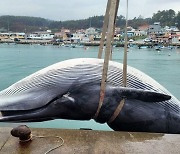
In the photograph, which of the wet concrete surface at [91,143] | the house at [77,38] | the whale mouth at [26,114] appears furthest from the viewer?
the house at [77,38]

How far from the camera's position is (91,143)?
15.2ft

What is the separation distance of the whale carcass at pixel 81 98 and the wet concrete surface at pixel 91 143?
11.1 inches

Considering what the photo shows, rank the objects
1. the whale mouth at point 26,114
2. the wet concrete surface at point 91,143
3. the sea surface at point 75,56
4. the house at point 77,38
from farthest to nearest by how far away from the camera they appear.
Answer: the house at point 77,38 < the sea surface at point 75,56 < the whale mouth at point 26,114 < the wet concrete surface at point 91,143

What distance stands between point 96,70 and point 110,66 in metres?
0.28

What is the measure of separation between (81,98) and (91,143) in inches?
29.9

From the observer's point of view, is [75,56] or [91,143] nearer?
[91,143]

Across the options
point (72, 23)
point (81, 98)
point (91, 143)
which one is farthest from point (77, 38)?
point (91, 143)

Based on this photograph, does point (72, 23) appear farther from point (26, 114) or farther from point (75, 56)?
point (26, 114)

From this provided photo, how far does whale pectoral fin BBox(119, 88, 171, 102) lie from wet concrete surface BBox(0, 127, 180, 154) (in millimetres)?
580

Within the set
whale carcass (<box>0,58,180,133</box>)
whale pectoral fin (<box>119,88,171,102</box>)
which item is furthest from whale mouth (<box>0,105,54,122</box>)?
whale pectoral fin (<box>119,88,171,102</box>)

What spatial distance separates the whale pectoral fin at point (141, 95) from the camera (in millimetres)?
4961

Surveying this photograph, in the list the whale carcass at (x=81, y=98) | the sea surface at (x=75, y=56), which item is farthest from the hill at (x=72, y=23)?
the whale carcass at (x=81, y=98)

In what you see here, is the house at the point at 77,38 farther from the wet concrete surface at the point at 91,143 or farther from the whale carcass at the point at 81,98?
the wet concrete surface at the point at 91,143

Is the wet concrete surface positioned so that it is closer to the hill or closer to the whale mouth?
the whale mouth
